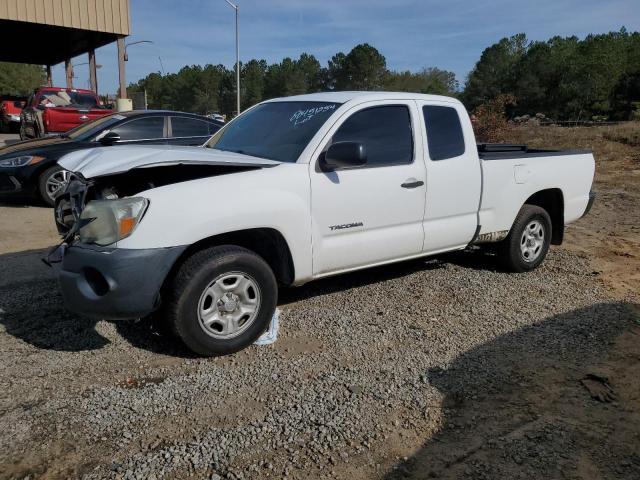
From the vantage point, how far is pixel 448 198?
4859mm

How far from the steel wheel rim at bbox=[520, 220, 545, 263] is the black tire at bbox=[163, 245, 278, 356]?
10.4 ft

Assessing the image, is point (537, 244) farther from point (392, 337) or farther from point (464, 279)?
point (392, 337)

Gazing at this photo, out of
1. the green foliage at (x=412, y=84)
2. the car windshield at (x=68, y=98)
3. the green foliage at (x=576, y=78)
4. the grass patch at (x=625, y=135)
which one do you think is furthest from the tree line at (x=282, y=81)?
the car windshield at (x=68, y=98)

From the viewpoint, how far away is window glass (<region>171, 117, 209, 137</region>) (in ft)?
28.8

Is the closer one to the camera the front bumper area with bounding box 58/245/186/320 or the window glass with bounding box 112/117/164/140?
the front bumper area with bounding box 58/245/186/320

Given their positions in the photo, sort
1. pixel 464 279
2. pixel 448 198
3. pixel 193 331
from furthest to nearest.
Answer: pixel 464 279
pixel 448 198
pixel 193 331

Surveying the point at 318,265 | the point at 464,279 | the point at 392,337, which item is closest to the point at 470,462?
the point at 392,337

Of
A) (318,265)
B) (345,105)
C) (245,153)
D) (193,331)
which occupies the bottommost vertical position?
(193,331)

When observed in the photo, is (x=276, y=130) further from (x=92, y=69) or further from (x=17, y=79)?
(x=17, y=79)

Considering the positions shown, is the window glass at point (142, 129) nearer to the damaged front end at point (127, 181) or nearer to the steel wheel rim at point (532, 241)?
the damaged front end at point (127, 181)

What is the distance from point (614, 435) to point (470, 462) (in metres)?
0.88

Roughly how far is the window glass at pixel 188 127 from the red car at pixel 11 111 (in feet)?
66.7

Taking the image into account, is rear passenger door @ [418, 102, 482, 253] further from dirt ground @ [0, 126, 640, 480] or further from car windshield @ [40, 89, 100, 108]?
car windshield @ [40, 89, 100, 108]

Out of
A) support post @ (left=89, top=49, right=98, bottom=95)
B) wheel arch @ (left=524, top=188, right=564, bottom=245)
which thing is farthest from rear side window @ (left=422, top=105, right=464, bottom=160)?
support post @ (left=89, top=49, right=98, bottom=95)
